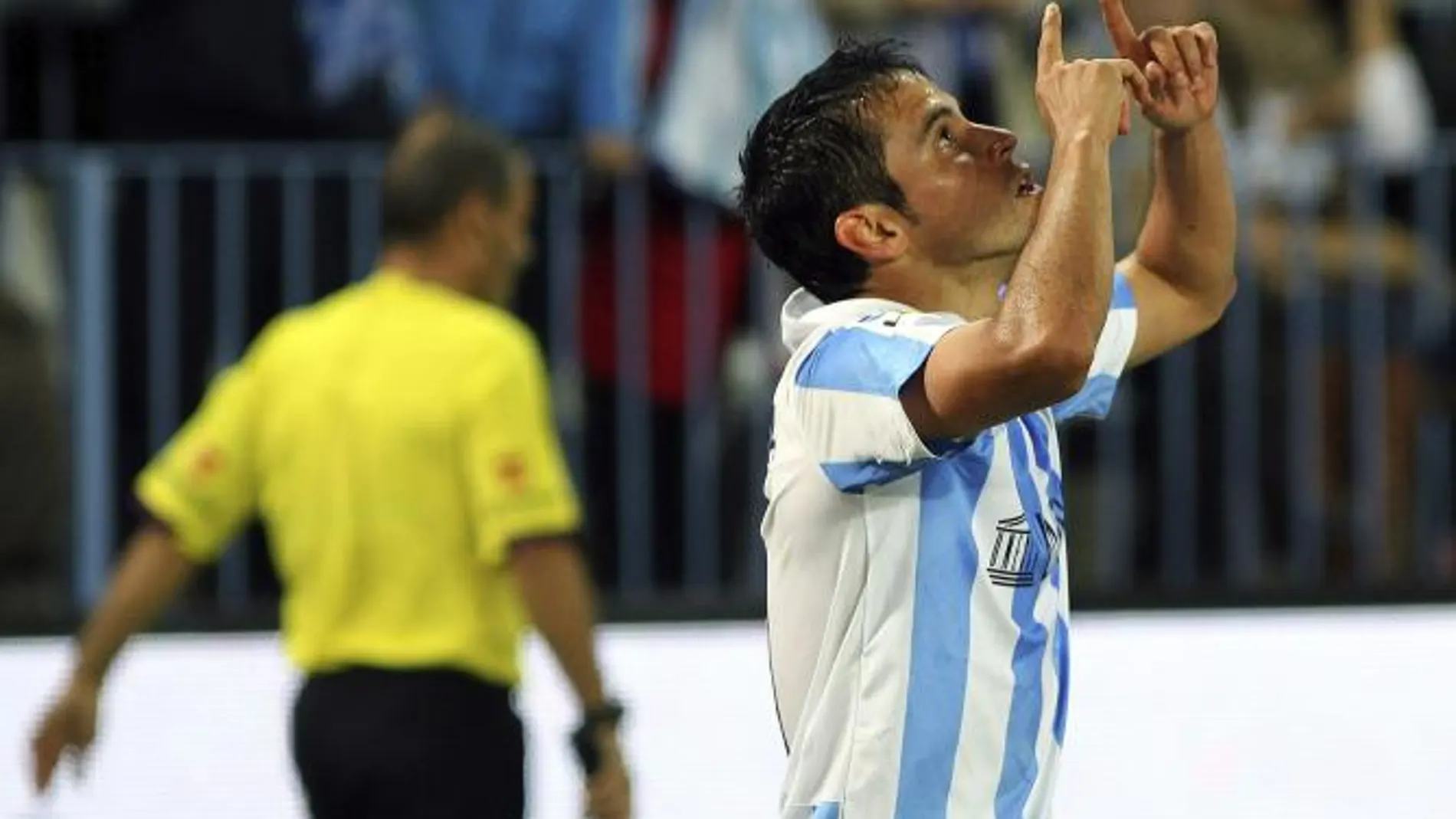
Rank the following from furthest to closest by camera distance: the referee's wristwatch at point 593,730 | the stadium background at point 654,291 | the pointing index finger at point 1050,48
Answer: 1. the stadium background at point 654,291
2. the referee's wristwatch at point 593,730
3. the pointing index finger at point 1050,48

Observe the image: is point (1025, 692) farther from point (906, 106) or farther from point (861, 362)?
point (906, 106)

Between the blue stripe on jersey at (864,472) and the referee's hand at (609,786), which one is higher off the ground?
the blue stripe on jersey at (864,472)

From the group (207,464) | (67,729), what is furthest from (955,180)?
(67,729)

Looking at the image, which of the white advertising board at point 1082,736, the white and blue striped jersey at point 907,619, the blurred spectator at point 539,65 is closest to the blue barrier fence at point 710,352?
the blurred spectator at point 539,65

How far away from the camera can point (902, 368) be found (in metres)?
3.71

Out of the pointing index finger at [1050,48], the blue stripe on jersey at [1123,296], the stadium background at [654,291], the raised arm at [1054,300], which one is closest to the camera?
the raised arm at [1054,300]

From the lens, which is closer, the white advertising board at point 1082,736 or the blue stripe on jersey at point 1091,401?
the blue stripe on jersey at point 1091,401

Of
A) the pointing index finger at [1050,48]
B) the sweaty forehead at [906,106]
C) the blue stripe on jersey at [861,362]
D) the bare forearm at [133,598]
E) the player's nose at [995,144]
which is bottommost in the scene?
the bare forearm at [133,598]

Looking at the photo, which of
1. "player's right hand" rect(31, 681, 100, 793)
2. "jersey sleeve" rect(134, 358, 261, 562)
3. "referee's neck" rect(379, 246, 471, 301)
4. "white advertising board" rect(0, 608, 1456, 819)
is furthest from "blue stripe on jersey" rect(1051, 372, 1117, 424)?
"white advertising board" rect(0, 608, 1456, 819)

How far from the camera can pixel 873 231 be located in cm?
387

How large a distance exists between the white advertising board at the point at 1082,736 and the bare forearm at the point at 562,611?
121 cm

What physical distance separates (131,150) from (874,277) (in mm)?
4106

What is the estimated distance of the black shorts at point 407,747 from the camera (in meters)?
5.71

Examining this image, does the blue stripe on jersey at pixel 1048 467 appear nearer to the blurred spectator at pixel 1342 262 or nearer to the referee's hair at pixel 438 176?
the referee's hair at pixel 438 176
